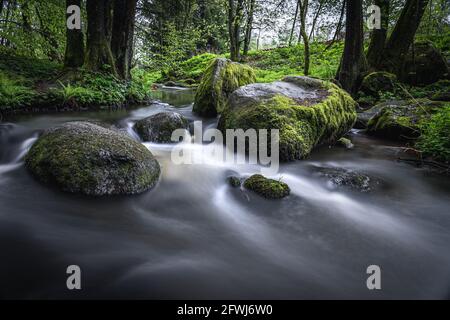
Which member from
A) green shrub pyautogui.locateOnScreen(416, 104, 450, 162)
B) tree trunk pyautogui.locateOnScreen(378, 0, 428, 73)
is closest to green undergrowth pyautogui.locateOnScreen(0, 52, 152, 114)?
green shrub pyautogui.locateOnScreen(416, 104, 450, 162)

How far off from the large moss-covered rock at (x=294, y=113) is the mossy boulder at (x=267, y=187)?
Answer: 3.87 feet

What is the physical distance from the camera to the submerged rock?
4.31 meters

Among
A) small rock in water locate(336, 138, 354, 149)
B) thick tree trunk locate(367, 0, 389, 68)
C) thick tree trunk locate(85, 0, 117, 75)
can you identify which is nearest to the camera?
small rock in water locate(336, 138, 354, 149)

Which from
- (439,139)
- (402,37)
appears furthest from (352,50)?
(439,139)

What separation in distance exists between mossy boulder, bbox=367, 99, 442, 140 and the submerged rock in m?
2.48

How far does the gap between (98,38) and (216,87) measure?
13.1 feet

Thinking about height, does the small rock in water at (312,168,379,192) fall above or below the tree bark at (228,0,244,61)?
below

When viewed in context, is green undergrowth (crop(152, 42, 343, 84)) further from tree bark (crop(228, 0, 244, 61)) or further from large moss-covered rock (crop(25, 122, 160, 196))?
large moss-covered rock (crop(25, 122, 160, 196))

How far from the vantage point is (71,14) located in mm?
9188

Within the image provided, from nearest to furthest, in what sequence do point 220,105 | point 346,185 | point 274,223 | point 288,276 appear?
point 288,276 → point 274,223 → point 346,185 → point 220,105

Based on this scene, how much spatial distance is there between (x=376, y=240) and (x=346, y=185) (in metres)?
1.30
